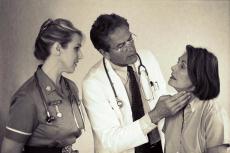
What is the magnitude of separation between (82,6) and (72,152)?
0.62 m

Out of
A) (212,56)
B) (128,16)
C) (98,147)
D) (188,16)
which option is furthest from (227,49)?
(98,147)

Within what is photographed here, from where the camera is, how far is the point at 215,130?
1.51 m

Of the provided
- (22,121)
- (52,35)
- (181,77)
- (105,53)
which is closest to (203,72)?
(181,77)

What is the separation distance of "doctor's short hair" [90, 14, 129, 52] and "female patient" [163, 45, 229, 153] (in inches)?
12.0

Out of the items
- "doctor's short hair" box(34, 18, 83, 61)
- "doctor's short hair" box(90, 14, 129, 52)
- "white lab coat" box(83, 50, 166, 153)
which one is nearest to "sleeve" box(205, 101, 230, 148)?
"white lab coat" box(83, 50, 166, 153)

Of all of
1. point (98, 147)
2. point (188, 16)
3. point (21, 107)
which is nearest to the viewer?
point (21, 107)

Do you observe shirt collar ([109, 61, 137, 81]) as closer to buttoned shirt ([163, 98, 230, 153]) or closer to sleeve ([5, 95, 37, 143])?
buttoned shirt ([163, 98, 230, 153])

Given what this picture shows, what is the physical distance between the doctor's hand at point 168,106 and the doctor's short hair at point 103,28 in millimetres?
320

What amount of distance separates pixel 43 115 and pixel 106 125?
257 millimetres

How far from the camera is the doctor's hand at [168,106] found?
1492mm

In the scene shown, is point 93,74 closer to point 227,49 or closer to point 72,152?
point 72,152

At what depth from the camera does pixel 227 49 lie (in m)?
1.69

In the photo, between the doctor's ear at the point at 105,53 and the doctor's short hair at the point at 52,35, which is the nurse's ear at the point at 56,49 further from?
the doctor's ear at the point at 105,53

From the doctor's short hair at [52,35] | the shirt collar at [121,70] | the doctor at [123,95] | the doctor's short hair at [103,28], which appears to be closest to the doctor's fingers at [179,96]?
the doctor at [123,95]
